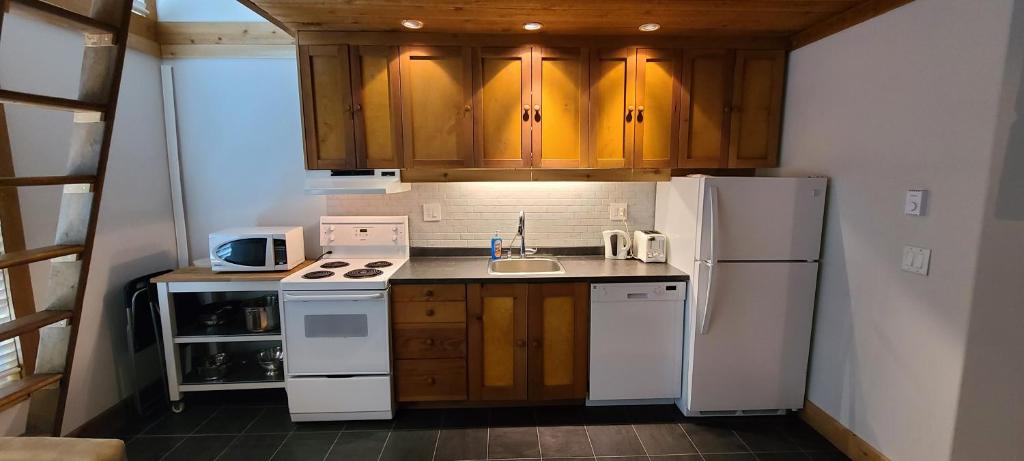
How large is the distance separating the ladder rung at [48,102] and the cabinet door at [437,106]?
147cm

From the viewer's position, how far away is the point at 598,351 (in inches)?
104

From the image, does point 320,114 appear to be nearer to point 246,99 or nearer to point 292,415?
point 246,99

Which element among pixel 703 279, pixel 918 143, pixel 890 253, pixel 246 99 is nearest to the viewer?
pixel 918 143

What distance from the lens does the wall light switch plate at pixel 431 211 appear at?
123 inches

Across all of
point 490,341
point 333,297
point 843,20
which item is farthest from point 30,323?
point 843,20

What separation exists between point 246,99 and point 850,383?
4.01 metres

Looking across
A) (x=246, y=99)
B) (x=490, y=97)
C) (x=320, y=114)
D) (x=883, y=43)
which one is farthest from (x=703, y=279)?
(x=246, y=99)

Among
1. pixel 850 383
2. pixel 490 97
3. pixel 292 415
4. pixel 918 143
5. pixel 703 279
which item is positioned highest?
pixel 490 97

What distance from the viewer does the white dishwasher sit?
261 centimetres

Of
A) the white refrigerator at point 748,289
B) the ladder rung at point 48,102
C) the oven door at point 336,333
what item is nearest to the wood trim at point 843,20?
the white refrigerator at point 748,289

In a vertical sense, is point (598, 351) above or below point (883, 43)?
below

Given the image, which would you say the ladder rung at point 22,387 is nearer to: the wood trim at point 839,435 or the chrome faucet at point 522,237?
the chrome faucet at point 522,237

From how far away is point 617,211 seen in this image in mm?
3160

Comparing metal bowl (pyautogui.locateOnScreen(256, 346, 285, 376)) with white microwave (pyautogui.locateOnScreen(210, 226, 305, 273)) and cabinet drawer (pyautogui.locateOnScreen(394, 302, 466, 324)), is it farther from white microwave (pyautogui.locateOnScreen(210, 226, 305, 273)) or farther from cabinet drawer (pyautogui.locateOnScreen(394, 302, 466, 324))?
cabinet drawer (pyautogui.locateOnScreen(394, 302, 466, 324))
